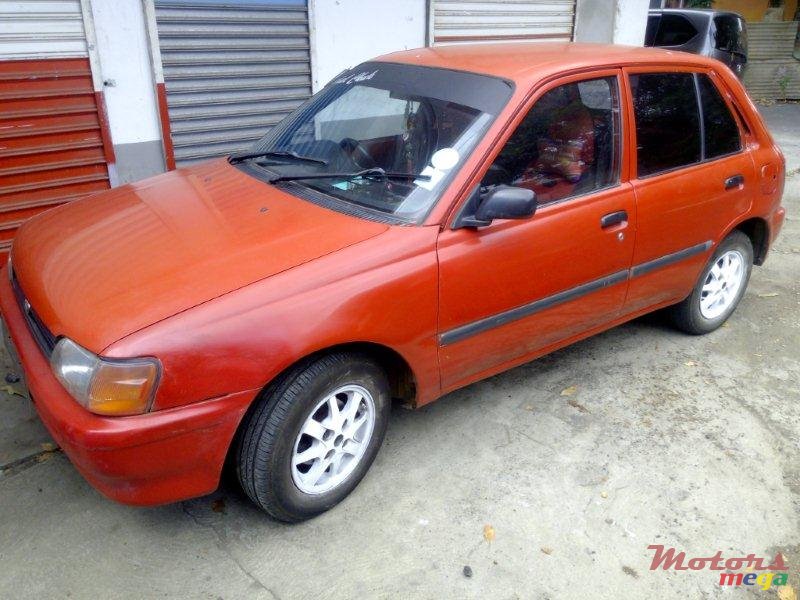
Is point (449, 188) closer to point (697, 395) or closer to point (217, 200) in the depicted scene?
point (217, 200)

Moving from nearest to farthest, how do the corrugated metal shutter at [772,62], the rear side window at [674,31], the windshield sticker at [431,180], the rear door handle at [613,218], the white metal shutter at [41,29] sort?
the windshield sticker at [431,180] < the rear door handle at [613,218] < the white metal shutter at [41,29] < the rear side window at [674,31] < the corrugated metal shutter at [772,62]

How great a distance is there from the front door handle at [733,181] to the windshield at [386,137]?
161cm

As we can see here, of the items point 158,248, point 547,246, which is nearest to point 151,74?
point 158,248

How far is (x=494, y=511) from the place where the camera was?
2824 mm

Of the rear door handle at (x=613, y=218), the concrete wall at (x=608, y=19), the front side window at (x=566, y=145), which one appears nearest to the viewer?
the front side window at (x=566, y=145)

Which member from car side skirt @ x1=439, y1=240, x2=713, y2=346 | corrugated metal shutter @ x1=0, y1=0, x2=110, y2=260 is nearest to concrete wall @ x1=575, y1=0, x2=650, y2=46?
car side skirt @ x1=439, y1=240, x2=713, y2=346

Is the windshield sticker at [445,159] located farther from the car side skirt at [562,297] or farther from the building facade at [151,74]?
the building facade at [151,74]

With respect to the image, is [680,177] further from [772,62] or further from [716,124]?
[772,62]

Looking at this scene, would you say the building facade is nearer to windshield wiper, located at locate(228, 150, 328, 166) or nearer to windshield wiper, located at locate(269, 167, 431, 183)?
windshield wiper, located at locate(228, 150, 328, 166)

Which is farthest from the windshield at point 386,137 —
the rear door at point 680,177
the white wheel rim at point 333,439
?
the rear door at point 680,177

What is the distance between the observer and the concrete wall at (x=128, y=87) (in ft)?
16.3

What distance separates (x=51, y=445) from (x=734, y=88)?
13.4 feet

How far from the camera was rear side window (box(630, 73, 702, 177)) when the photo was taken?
3414 mm

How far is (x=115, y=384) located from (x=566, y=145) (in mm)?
2213
